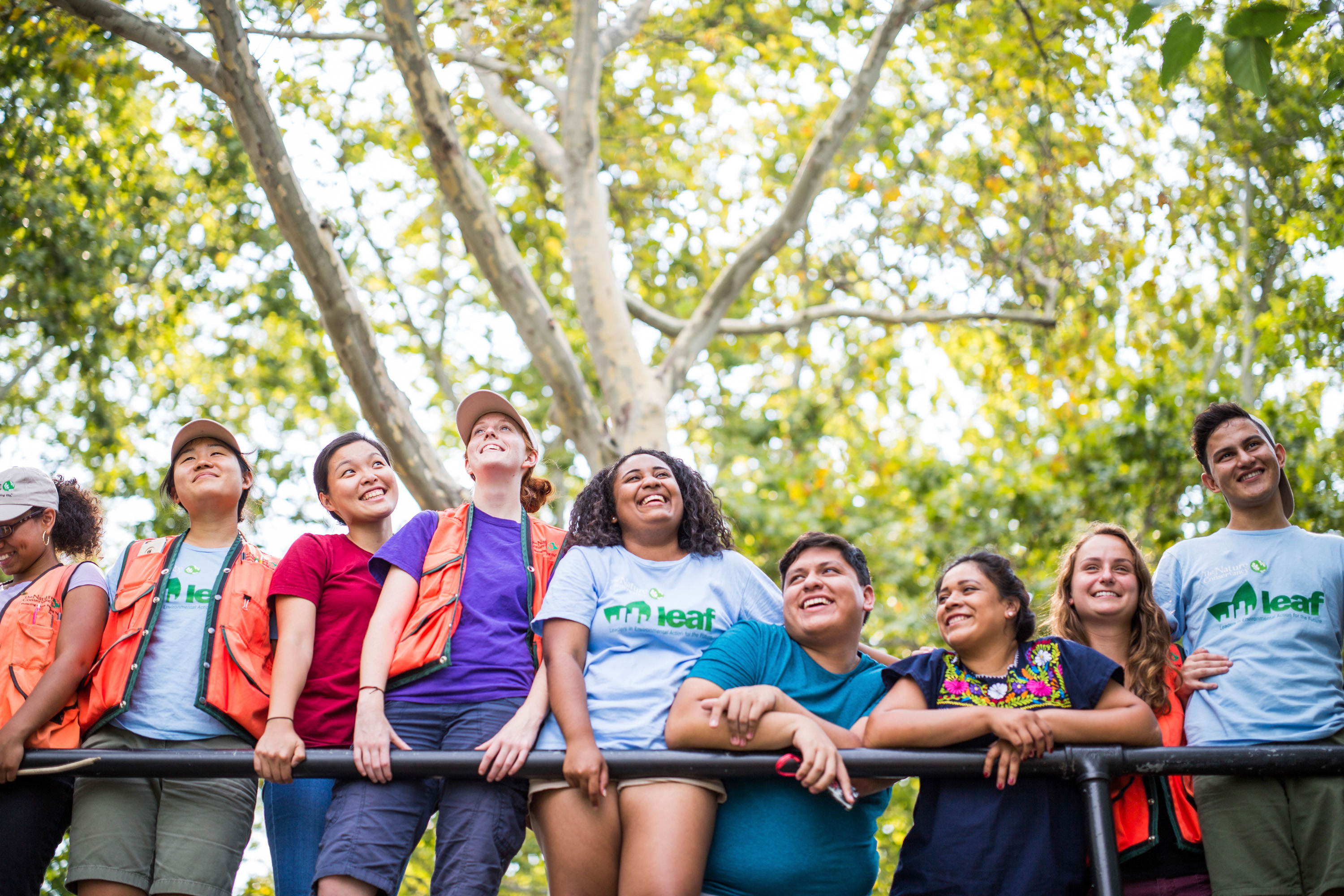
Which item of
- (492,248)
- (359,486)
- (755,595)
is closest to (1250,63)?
(755,595)

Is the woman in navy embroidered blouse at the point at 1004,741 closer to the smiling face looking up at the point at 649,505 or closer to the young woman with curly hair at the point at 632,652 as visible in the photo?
the young woman with curly hair at the point at 632,652

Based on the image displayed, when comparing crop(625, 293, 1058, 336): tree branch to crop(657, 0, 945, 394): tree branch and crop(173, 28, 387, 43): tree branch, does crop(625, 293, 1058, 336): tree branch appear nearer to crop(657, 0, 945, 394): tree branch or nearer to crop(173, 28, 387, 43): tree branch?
crop(657, 0, 945, 394): tree branch

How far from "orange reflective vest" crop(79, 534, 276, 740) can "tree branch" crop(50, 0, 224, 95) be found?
8.78ft

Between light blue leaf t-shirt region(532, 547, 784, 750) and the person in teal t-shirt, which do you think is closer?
the person in teal t-shirt

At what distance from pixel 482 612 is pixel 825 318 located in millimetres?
5568

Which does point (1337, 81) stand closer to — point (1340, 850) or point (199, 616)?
point (1340, 850)

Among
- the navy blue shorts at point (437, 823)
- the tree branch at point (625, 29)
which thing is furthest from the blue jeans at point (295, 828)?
the tree branch at point (625, 29)

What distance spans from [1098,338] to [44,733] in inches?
366

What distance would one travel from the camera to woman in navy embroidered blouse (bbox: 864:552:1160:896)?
A: 2430 millimetres

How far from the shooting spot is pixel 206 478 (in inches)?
128

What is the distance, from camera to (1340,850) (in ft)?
8.30

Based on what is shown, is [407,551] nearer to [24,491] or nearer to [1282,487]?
[24,491]

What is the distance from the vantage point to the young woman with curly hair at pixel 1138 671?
8.73 ft

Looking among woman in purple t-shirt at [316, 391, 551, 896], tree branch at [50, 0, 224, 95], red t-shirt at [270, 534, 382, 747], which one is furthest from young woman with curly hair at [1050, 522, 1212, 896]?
tree branch at [50, 0, 224, 95]
